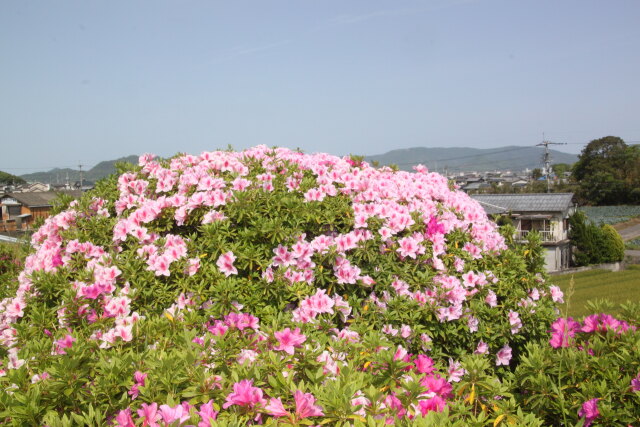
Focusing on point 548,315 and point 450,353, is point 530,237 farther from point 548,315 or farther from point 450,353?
point 450,353

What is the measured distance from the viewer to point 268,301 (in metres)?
3.37

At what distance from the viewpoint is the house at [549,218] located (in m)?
33.1

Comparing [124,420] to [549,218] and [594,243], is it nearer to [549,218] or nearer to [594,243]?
[594,243]

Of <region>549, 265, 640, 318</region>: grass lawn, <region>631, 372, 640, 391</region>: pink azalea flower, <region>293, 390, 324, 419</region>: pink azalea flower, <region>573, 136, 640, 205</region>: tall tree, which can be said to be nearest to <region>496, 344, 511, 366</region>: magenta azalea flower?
<region>631, 372, 640, 391</region>: pink azalea flower

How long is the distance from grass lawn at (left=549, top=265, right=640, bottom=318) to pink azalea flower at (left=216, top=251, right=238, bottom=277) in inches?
580

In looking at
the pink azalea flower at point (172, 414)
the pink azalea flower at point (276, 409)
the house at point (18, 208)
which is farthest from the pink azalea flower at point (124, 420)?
the house at point (18, 208)

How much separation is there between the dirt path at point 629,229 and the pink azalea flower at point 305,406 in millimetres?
53215

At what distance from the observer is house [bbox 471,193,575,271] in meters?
33.1

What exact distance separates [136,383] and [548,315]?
3095 millimetres

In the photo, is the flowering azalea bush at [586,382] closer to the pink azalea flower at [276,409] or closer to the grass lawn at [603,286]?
the pink azalea flower at [276,409]

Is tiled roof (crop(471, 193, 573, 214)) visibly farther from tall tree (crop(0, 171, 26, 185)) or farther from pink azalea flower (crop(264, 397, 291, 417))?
tall tree (crop(0, 171, 26, 185))

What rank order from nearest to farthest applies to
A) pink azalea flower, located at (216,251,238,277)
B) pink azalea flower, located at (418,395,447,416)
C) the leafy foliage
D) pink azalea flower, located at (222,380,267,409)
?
pink azalea flower, located at (222,380,267,409)
pink azalea flower, located at (418,395,447,416)
pink azalea flower, located at (216,251,238,277)
the leafy foliage

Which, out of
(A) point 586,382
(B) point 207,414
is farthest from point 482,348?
(B) point 207,414

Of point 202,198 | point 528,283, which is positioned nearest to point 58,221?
point 202,198
